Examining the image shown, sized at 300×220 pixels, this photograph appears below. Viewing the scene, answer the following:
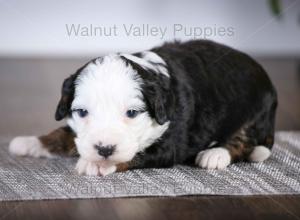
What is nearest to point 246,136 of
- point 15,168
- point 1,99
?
point 15,168

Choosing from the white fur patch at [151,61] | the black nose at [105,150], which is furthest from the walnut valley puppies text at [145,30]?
the black nose at [105,150]

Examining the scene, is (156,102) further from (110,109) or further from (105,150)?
(105,150)

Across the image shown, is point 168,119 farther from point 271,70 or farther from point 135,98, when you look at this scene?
point 271,70

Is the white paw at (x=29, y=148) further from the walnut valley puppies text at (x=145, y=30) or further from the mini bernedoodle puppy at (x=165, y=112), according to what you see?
the walnut valley puppies text at (x=145, y=30)

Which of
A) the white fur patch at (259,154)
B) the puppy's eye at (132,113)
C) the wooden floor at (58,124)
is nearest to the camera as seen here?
the wooden floor at (58,124)

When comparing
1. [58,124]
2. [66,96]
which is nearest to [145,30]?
[58,124]

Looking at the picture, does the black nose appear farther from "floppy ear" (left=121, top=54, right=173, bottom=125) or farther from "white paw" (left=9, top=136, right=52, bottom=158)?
"white paw" (left=9, top=136, right=52, bottom=158)
